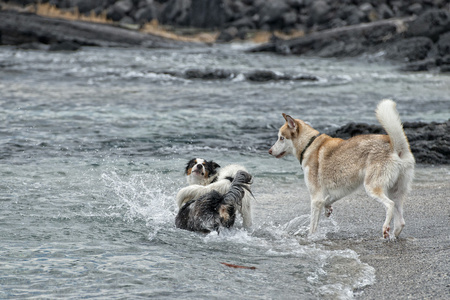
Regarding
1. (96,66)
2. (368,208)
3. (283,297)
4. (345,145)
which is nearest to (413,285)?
(283,297)

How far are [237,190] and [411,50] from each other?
23905 mm

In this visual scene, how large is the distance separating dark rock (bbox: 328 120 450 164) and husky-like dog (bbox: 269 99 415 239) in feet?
12.9

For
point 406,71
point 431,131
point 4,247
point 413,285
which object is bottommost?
point 4,247

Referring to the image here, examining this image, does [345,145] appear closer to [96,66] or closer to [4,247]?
[4,247]

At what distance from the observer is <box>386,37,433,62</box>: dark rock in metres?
27.2

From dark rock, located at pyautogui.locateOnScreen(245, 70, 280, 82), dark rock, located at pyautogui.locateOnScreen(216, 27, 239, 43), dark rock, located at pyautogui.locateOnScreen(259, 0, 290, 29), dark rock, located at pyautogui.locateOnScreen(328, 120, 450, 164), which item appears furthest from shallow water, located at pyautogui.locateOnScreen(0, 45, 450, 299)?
dark rock, located at pyautogui.locateOnScreen(259, 0, 290, 29)

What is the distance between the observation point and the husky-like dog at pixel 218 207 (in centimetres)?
602

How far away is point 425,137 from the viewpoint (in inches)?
408

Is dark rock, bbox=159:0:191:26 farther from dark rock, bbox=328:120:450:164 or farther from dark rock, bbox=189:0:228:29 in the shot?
dark rock, bbox=328:120:450:164

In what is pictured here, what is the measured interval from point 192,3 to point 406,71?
26470mm

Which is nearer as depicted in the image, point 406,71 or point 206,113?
point 206,113

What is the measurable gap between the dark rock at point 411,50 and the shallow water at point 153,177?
17.5ft

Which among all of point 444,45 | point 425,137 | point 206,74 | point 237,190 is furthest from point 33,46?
point 237,190

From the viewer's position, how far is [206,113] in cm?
1480
